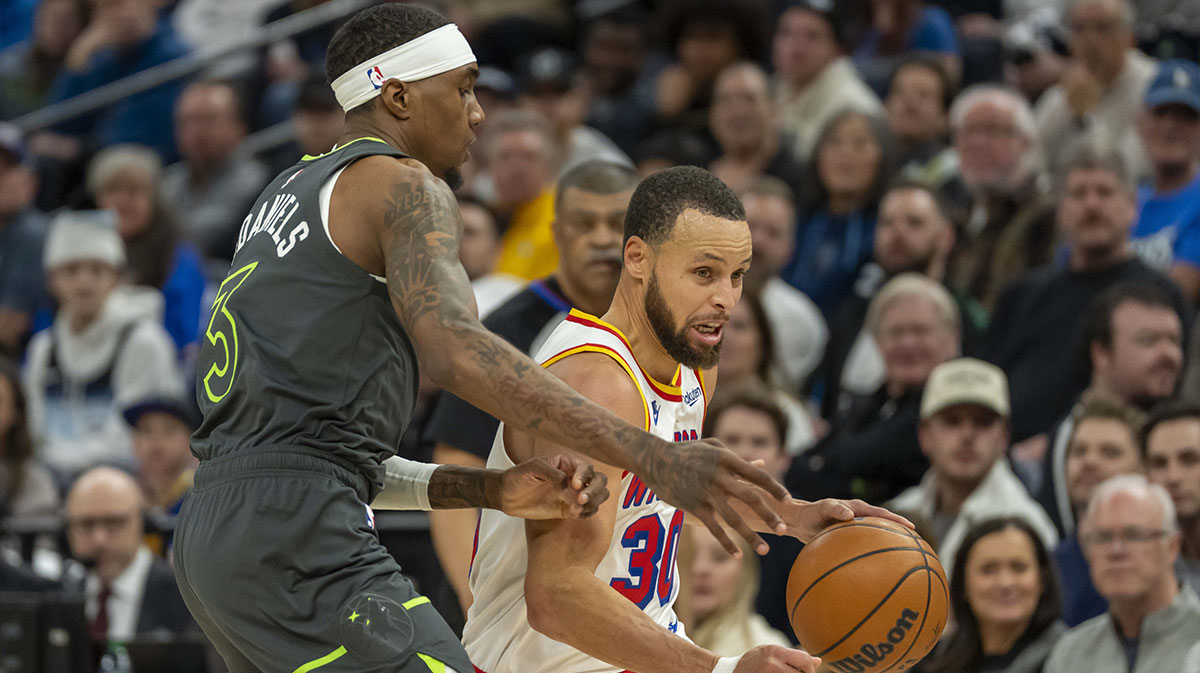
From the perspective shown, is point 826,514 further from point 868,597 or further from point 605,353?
point 605,353

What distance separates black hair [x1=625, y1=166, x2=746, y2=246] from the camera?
4422 millimetres

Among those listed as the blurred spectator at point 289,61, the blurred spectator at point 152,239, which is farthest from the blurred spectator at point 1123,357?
the blurred spectator at point 289,61

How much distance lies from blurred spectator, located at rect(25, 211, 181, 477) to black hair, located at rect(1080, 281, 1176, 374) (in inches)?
219

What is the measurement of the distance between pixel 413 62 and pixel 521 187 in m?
6.17

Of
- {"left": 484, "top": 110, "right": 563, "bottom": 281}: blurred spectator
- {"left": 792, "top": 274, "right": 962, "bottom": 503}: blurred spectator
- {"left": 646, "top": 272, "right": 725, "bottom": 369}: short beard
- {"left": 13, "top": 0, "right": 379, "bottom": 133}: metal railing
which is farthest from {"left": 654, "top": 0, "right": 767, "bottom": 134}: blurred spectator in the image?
{"left": 646, "top": 272, "right": 725, "bottom": 369}: short beard

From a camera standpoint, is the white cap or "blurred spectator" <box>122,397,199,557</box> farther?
the white cap

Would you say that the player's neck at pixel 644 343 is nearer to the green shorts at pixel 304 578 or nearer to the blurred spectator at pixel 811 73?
the green shorts at pixel 304 578

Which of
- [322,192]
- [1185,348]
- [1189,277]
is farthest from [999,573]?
[322,192]

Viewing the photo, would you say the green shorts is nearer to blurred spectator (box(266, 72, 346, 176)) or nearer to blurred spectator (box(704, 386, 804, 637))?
blurred spectator (box(704, 386, 804, 637))

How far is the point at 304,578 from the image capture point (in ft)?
12.4

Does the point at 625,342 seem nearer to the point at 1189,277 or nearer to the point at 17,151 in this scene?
the point at 1189,277

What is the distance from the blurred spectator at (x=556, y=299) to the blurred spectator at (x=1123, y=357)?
2764mm

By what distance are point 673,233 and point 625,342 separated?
12.9 inches

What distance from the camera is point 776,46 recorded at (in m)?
11.8
